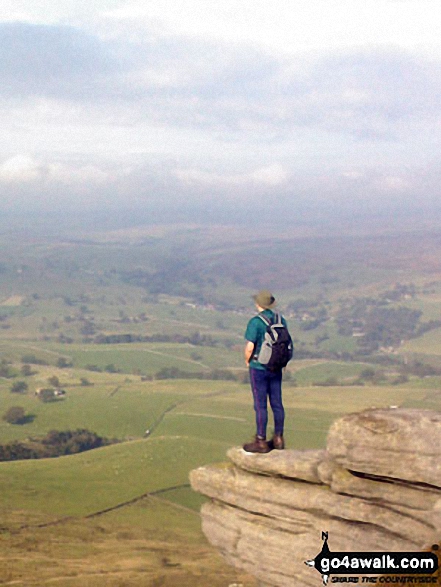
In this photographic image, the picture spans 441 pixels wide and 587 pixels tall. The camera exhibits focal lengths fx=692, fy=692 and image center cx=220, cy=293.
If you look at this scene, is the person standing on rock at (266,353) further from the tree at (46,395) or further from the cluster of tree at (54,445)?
the tree at (46,395)

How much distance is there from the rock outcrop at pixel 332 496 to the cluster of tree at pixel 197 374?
163340 mm

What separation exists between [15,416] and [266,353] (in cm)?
12664

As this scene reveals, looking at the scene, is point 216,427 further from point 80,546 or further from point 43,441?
point 80,546

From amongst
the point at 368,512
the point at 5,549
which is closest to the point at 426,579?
the point at 368,512

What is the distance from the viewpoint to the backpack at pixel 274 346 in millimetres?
23250

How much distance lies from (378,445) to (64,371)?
18439 cm

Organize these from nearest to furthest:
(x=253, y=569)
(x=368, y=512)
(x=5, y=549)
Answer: (x=368, y=512) < (x=253, y=569) < (x=5, y=549)

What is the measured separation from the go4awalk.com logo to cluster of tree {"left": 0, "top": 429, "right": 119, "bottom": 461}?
291 ft

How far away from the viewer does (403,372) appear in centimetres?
19850

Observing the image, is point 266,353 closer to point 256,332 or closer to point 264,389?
point 256,332

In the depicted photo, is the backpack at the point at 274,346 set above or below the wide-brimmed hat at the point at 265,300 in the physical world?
below

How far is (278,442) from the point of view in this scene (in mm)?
25266

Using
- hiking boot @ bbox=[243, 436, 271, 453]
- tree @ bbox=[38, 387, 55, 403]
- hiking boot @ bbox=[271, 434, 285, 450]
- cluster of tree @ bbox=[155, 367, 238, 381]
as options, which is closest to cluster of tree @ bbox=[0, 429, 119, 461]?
tree @ bbox=[38, 387, 55, 403]

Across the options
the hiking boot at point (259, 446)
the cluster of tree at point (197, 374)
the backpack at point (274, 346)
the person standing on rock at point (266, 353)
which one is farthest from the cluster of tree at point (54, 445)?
the backpack at point (274, 346)
